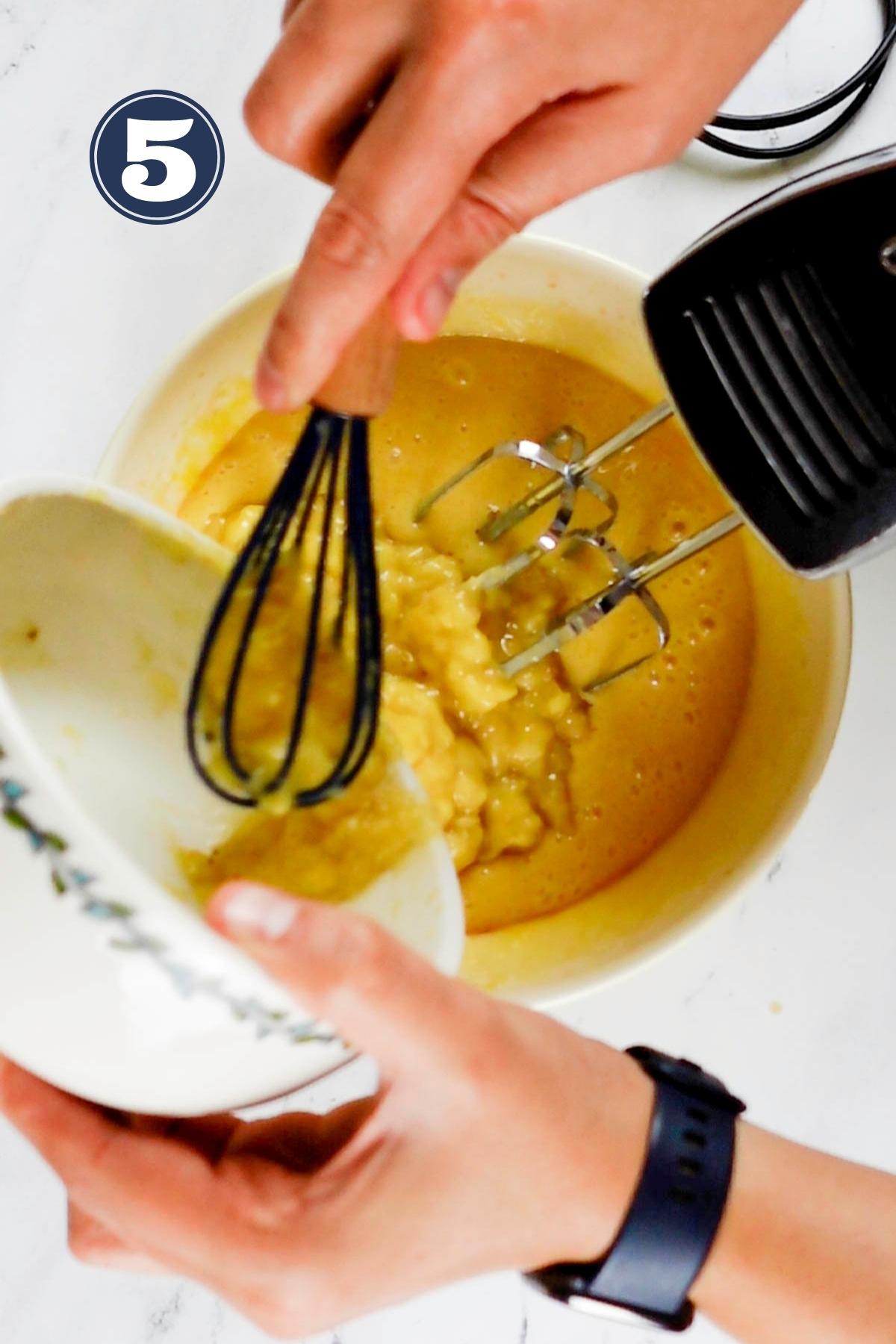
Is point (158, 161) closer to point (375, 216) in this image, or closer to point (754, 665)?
point (375, 216)

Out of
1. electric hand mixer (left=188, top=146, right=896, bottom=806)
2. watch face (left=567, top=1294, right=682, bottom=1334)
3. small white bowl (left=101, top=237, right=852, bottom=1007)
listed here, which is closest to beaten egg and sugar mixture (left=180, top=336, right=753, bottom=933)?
small white bowl (left=101, top=237, right=852, bottom=1007)

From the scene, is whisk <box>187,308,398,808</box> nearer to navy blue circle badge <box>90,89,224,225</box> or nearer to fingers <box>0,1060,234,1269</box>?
fingers <box>0,1060,234,1269</box>

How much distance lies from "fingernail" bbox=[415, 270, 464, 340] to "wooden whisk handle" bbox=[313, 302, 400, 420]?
0.08ft

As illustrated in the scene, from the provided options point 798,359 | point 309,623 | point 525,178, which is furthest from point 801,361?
point 309,623

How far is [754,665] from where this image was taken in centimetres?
69

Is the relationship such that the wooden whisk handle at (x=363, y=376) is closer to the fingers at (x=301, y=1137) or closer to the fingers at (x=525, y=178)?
the fingers at (x=525, y=178)

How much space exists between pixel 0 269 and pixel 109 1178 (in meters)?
0.52

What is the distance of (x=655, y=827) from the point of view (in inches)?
26.8

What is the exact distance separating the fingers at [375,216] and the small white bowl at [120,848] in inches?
3.9

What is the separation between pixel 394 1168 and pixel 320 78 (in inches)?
15.8

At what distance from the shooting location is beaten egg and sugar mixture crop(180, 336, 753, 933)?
66cm

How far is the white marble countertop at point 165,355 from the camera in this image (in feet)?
2.20

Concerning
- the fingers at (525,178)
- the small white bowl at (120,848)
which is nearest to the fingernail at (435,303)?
the fingers at (525,178)

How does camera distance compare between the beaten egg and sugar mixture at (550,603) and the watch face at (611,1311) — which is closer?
the watch face at (611,1311)
